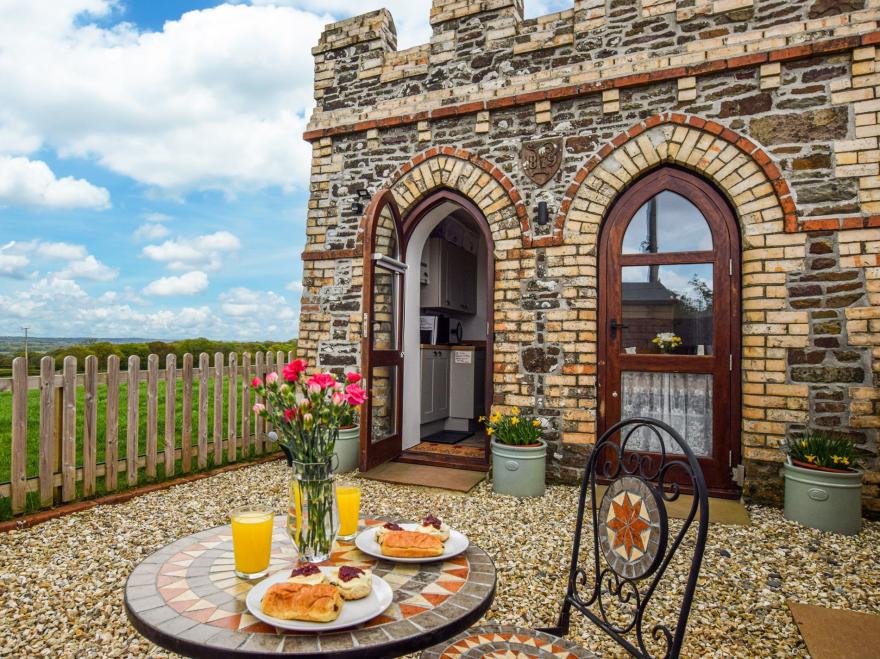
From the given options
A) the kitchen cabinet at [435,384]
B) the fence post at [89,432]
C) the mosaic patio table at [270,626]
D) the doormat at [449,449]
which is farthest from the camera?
the kitchen cabinet at [435,384]

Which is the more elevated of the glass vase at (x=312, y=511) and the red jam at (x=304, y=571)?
the glass vase at (x=312, y=511)

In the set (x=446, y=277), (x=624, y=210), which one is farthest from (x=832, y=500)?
(x=446, y=277)

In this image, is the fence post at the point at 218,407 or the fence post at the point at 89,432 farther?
the fence post at the point at 218,407

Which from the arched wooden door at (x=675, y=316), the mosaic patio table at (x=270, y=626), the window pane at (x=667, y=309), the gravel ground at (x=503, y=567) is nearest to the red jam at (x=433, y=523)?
the mosaic patio table at (x=270, y=626)

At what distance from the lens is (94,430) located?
390 centimetres

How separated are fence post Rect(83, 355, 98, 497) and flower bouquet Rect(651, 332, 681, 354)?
4370 mm

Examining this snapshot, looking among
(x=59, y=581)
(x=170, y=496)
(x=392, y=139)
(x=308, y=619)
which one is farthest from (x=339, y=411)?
(x=392, y=139)

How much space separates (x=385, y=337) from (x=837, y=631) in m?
3.91

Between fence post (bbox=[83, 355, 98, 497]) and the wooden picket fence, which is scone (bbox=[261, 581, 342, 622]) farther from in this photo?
fence post (bbox=[83, 355, 98, 497])

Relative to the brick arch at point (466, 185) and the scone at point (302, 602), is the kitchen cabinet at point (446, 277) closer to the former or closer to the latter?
the brick arch at point (466, 185)

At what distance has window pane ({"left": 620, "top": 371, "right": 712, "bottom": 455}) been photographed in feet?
14.0

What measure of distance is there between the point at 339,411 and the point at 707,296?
377cm

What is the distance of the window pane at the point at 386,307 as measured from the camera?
5211 millimetres

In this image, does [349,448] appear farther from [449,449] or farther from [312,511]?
[312,511]
